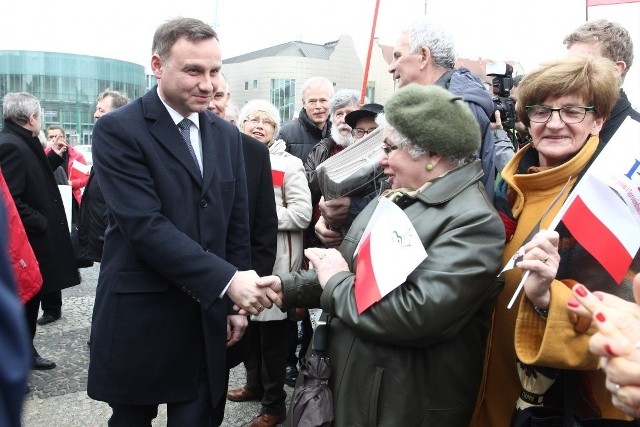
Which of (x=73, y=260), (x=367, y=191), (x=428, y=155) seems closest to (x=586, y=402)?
(x=428, y=155)

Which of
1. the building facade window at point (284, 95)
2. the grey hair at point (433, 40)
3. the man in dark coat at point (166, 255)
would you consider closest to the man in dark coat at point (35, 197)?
the man in dark coat at point (166, 255)

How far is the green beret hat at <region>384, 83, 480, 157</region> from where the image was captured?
1.94 meters

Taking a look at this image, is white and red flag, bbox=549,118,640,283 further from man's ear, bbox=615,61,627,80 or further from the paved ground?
the paved ground

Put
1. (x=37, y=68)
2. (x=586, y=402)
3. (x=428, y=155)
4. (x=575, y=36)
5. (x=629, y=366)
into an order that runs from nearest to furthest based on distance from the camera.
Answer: (x=629, y=366)
(x=586, y=402)
(x=428, y=155)
(x=575, y=36)
(x=37, y=68)

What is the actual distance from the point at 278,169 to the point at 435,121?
191 cm

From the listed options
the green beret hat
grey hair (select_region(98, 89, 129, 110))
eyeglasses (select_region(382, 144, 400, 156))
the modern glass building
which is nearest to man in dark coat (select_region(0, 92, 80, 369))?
grey hair (select_region(98, 89, 129, 110))

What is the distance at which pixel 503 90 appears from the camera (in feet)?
12.3

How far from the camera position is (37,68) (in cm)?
4916

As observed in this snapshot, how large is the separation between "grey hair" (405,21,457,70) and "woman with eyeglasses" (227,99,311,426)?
1.20m

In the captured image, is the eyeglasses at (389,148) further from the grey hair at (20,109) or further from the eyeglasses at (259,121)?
the grey hair at (20,109)

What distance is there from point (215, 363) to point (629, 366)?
1.61 m

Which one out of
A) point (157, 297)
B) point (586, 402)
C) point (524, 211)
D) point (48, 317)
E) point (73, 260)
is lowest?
point (48, 317)

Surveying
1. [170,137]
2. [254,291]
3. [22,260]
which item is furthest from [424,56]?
[22,260]

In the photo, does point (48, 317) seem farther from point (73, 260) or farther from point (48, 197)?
point (48, 197)
